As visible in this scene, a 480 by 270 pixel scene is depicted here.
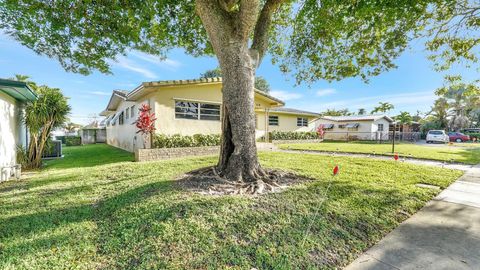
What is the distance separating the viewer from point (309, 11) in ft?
20.4

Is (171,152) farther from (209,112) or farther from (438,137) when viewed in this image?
(438,137)

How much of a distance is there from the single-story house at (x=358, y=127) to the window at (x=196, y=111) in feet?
63.6

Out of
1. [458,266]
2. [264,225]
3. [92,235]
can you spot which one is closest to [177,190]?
[92,235]

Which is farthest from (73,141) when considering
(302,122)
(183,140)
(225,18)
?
(225,18)

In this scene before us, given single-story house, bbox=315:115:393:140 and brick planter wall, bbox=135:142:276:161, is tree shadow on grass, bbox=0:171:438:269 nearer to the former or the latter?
brick planter wall, bbox=135:142:276:161

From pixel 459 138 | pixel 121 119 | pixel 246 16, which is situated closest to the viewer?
pixel 246 16

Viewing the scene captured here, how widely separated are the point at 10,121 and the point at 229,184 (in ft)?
27.6

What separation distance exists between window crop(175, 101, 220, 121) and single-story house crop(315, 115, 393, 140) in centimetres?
1939

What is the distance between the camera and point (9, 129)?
701 centimetres

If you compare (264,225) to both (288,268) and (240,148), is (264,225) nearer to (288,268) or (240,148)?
(288,268)

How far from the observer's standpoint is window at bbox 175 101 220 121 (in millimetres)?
11898

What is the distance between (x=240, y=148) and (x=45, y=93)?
9.12 metres

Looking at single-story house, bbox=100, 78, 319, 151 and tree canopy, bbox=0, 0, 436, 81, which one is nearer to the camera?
tree canopy, bbox=0, 0, 436, 81

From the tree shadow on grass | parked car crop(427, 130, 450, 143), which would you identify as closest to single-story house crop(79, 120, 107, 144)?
the tree shadow on grass
